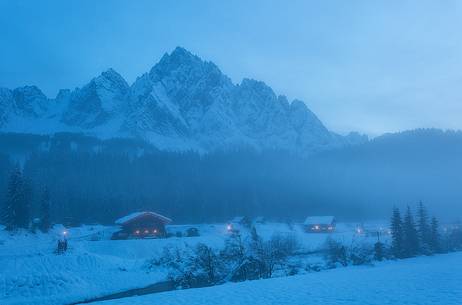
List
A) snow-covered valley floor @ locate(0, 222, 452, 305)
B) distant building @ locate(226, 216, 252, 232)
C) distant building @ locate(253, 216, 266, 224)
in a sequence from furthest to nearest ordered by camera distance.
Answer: distant building @ locate(253, 216, 266, 224) < distant building @ locate(226, 216, 252, 232) < snow-covered valley floor @ locate(0, 222, 452, 305)

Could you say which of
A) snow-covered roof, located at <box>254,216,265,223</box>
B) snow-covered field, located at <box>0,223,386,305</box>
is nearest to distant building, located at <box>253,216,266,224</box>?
snow-covered roof, located at <box>254,216,265,223</box>

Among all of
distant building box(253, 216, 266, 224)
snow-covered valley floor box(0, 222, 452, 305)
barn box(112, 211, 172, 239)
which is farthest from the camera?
distant building box(253, 216, 266, 224)

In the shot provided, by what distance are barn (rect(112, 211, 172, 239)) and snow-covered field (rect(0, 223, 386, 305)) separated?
13602mm

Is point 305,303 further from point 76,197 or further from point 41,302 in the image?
point 76,197

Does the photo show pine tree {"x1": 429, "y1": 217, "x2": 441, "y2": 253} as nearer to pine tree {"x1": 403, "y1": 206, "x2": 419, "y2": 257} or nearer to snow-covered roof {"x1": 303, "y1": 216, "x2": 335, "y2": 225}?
pine tree {"x1": 403, "y1": 206, "x2": 419, "y2": 257}

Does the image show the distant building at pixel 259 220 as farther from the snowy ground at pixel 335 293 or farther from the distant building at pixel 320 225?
the snowy ground at pixel 335 293

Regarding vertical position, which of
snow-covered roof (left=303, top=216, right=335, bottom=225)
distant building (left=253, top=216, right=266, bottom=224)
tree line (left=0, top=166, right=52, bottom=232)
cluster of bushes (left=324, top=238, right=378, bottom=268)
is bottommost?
cluster of bushes (left=324, top=238, right=378, bottom=268)

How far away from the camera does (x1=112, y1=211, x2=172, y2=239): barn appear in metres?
81.9

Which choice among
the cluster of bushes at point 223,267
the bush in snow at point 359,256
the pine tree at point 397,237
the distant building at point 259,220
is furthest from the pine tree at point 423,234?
the distant building at point 259,220

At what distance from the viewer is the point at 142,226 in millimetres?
83750

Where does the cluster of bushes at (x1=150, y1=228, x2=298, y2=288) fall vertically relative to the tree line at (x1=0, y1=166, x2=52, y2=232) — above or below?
below

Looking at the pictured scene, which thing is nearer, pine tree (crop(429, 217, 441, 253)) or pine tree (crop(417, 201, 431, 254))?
pine tree (crop(417, 201, 431, 254))

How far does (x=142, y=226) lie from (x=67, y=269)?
3795 centimetres

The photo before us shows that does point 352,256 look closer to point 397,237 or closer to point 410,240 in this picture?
point 397,237
